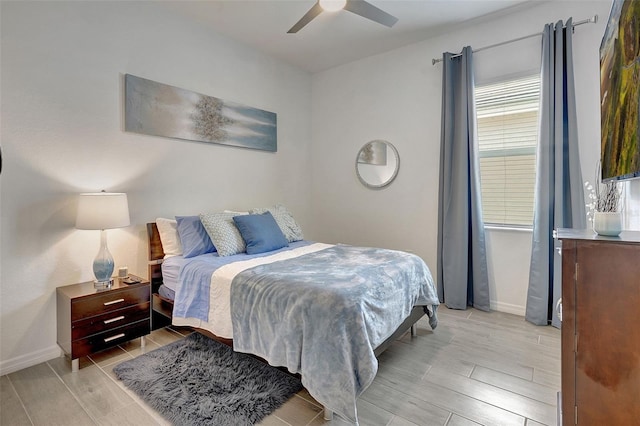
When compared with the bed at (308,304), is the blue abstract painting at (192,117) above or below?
above

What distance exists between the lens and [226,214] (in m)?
3.16

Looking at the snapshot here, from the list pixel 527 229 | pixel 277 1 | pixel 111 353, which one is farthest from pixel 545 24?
pixel 111 353

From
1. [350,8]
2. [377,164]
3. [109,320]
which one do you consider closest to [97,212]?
[109,320]

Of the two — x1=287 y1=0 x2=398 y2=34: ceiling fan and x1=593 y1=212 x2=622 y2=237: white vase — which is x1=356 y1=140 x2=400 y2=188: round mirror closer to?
x1=287 y1=0 x2=398 y2=34: ceiling fan

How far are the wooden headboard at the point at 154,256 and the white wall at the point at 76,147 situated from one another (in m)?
0.11

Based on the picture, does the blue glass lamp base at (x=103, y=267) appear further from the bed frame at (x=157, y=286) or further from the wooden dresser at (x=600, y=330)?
the wooden dresser at (x=600, y=330)

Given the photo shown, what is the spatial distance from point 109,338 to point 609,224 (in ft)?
10.3

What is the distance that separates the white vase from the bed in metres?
1.13

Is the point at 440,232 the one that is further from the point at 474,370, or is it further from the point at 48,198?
the point at 48,198

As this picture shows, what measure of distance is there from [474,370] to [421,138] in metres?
2.54

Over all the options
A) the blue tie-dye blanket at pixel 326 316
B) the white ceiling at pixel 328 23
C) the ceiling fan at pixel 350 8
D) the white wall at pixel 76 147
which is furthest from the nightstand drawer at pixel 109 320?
the white ceiling at pixel 328 23

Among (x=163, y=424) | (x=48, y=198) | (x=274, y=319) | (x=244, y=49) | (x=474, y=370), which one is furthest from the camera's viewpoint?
(x=244, y=49)

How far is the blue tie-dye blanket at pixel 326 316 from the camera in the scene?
5.30 ft

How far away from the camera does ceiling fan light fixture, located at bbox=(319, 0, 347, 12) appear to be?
2221 millimetres
